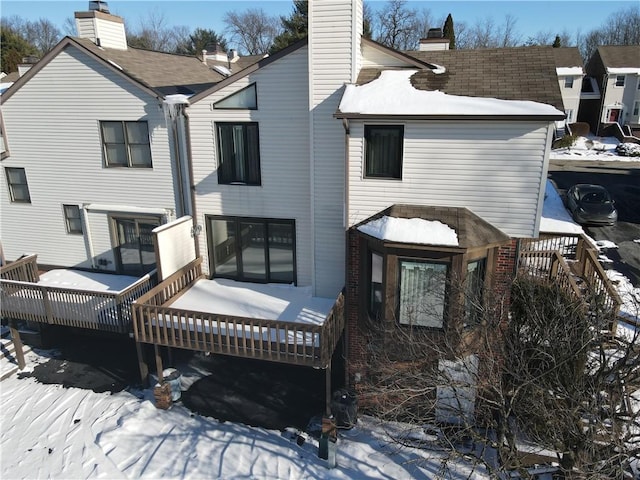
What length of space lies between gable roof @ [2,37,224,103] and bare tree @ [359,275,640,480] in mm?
9866

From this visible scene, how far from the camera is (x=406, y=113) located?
9656 mm

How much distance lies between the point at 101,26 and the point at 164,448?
12.9 meters

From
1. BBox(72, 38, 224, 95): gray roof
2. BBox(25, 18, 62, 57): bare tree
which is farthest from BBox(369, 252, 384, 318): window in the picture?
BBox(25, 18, 62, 57): bare tree

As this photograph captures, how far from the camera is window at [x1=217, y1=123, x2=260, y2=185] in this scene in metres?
12.4

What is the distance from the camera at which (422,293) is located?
9.86m

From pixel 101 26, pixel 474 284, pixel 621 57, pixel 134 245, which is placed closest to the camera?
pixel 474 284

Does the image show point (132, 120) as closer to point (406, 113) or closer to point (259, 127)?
point (259, 127)

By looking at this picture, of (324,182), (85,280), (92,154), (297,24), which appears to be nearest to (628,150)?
(297,24)

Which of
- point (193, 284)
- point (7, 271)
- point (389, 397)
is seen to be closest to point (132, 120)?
point (193, 284)

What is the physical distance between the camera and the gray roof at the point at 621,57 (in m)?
42.5

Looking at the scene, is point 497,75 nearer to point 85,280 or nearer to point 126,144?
point 126,144

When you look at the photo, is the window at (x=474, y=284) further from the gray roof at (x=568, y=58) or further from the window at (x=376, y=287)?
the gray roof at (x=568, y=58)

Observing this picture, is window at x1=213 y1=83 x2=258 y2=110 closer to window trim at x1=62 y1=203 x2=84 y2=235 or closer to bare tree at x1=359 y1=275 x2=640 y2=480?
window trim at x1=62 y1=203 x2=84 y2=235

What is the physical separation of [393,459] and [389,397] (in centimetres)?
151
